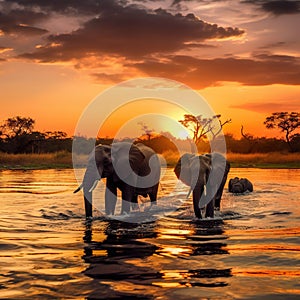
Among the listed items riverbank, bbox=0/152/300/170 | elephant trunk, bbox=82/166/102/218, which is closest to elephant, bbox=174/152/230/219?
elephant trunk, bbox=82/166/102/218

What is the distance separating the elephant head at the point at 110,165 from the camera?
13.0 metres

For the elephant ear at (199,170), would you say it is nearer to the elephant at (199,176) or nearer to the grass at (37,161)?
the elephant at (199,176)

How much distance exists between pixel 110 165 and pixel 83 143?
235 feet

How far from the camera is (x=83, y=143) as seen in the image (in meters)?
84.5

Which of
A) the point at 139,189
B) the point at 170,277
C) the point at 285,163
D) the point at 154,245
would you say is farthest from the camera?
the point at 285,163

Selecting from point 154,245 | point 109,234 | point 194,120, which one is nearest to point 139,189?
point 109,234

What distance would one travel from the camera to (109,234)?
10516mm

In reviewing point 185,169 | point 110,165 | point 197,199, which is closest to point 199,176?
point 185,169

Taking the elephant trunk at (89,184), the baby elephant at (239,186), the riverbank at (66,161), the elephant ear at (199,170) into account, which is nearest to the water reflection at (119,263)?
the elephant trunk at (89,184)

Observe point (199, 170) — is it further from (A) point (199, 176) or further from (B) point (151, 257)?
(B) point (151, 257)

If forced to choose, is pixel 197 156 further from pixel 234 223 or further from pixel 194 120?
pixel 194 120

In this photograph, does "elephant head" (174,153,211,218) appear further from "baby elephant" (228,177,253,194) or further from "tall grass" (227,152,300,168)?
"tall grass" (227,152,300,168)

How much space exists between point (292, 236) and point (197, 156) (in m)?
3.46

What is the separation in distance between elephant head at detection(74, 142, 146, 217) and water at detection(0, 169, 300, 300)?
0.75 metres
